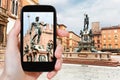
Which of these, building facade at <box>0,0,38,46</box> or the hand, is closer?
the hand

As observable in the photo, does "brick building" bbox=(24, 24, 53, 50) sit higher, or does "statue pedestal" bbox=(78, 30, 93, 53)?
"statue pedestal" bbox=(78, 30, 93, 53)

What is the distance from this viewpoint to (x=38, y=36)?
175 centimetres

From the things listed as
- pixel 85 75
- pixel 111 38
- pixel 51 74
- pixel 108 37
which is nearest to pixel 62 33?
pixel 51 74

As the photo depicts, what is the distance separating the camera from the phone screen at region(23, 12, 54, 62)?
1.72m

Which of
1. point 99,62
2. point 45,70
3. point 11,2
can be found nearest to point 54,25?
point 45,70

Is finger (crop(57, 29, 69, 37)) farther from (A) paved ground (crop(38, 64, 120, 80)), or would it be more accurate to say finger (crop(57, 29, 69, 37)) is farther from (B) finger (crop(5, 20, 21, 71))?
(A) paved ground (crop(38, 64, 120, 80))

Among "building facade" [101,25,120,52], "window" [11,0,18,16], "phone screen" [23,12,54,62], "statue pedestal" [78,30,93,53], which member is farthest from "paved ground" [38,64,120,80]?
"building facade" [101,25,120,52]

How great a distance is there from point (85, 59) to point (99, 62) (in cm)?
218

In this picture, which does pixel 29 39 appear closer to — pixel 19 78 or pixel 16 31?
pixel 16 31

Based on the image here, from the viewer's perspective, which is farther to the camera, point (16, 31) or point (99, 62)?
point (99, 62)

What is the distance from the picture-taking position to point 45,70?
1666 mm

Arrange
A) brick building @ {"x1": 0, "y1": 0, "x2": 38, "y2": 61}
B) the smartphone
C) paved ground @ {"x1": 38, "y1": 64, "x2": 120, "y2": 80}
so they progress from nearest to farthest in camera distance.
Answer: the smartphone → paved ground @ {"x1": 38, "y1": 64, "x2": 120, "y2": 80} → brick building @ {"x1": 0, "y1": 0, "x2": 38, "y2": 61}

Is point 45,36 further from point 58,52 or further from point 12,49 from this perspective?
point 12,49

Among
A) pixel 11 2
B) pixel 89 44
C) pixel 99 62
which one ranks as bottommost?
pixel 99 62
